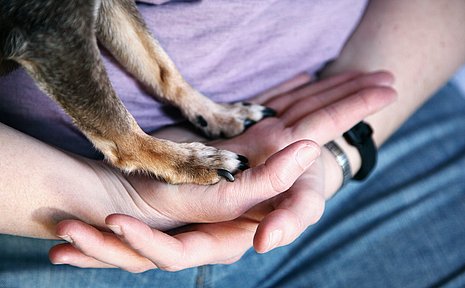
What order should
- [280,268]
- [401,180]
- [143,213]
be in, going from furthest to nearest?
[401,180]
[280,268]
[143,213]

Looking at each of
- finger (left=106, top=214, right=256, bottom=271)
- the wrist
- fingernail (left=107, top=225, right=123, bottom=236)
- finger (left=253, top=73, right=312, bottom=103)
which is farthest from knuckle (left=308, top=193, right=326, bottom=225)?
finger (left=253, top=73, right=312, bottom=103)

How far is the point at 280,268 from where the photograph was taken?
1.42m

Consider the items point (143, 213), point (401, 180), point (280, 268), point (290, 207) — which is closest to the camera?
point (290, 207)

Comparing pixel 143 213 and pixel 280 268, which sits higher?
pixel 143 213

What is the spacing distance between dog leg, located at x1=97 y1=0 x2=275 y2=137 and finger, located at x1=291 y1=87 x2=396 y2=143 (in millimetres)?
165

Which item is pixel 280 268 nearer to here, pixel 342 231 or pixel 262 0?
pixel 342 231

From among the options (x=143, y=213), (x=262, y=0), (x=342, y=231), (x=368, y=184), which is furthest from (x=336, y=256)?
(x=262, y=0)

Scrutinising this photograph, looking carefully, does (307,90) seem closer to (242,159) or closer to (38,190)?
(242,159)

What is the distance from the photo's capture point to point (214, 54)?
139 centimetres

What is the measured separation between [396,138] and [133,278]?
868mm

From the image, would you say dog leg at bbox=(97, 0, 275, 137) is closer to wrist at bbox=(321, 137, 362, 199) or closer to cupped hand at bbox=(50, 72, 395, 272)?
cupped hand at bbox=(50, 72, 395, 272)

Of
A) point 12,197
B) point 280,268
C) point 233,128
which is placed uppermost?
point 12,197

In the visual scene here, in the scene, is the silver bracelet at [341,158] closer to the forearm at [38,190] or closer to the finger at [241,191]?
the finger at [241,191]

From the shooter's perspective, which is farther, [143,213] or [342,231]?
[342,231]
